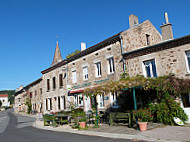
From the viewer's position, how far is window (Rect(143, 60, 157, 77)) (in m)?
11.9

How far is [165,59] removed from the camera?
36.9 ft

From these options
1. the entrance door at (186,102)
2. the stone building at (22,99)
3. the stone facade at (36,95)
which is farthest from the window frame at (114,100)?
the stone building at (22,99)

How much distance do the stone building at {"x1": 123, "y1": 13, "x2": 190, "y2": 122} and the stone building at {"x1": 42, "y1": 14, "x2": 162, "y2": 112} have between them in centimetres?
112

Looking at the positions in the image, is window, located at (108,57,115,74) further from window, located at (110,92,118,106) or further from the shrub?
the shrub

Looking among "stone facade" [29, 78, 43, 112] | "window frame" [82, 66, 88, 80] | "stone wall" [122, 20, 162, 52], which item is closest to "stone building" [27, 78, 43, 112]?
"stone facade" [29, 78, 43, 112]

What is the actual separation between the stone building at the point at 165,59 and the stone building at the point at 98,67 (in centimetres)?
112

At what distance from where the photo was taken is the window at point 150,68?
469 inches

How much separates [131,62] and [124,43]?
1.82 meters

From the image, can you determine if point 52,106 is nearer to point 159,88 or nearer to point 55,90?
point 55,90

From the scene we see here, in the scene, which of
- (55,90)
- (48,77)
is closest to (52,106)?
(55,90)

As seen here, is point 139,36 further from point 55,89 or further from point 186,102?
point 55,89

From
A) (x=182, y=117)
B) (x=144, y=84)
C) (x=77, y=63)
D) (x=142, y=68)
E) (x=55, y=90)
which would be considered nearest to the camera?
(x=144, y=84)

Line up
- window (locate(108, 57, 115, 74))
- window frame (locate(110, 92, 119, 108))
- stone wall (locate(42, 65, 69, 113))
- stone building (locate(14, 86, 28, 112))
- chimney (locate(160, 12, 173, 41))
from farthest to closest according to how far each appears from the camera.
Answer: stone building (locate(14, 86, 28, 112)), stone wall (locate(42, 65, 69, 113)), window (locate(108, 57, 115, 74)), window frame (locate(110, 92, 119, 108)), chimney (locate(160, 12, 173, 41))

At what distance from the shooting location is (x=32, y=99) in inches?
1243
